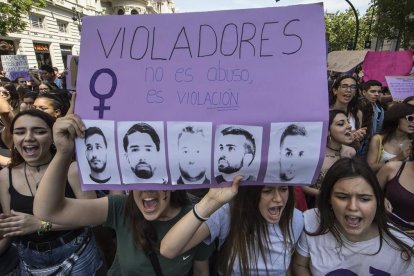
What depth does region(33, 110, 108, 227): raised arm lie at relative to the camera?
135 cm

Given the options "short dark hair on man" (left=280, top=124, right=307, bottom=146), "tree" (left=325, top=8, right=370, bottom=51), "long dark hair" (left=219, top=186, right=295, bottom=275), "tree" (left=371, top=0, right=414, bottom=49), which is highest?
"tree" (left=325, top=8, right=370, bottom=51)

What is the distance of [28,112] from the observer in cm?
204

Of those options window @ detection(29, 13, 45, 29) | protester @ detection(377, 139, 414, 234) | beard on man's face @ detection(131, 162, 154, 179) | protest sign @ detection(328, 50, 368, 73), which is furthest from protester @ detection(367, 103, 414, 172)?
window @ detection(29, 13, 45, 29)

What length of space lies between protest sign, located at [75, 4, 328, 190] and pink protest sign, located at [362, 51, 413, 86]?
506cm

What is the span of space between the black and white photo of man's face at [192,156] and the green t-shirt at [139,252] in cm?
42

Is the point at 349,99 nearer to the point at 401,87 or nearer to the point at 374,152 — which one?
the point at 401,87

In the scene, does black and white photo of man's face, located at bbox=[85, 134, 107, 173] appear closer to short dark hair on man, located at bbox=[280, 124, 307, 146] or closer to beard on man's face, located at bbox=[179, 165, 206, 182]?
beard on man's face, located at bbox=[179, 165, 206, 182]

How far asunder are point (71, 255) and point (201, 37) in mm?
1592

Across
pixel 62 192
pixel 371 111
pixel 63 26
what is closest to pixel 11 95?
pixel 62 192

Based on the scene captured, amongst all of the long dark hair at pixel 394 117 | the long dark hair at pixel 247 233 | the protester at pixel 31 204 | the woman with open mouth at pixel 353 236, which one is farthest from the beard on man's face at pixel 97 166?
the long dark hair at pixel 394 117

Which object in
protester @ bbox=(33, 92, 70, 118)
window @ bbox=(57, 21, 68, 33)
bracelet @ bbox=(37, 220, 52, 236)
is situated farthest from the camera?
window @ bbox=(57, 21, 68, 33)

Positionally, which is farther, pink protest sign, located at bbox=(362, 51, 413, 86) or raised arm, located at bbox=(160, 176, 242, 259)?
pink protest sign, located at bbox=(362, 51, 413, 86)

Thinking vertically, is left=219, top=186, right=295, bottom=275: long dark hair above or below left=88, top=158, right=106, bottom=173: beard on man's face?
below

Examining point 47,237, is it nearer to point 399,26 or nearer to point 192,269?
point 192,269
